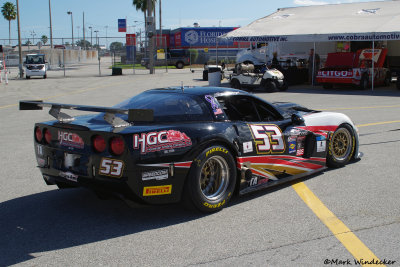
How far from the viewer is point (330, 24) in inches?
902

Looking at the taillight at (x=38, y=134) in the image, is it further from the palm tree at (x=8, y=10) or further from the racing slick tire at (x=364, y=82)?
the palm tree at (x=8, y=10)

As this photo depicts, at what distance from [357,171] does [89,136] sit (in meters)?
3.74

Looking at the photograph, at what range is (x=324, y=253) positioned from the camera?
3635mm

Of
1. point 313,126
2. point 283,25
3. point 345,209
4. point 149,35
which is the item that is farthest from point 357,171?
point 149,35

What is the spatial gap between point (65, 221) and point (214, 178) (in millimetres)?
1514

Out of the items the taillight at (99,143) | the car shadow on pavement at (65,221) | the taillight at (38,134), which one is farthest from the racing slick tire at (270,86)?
the taillight at (99,143)

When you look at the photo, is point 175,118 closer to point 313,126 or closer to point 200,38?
point 313,126

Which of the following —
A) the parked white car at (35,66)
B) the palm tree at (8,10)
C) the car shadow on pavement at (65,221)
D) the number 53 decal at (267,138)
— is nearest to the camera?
the car shadow on pavement at (65,221)

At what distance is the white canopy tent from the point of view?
20516 mm

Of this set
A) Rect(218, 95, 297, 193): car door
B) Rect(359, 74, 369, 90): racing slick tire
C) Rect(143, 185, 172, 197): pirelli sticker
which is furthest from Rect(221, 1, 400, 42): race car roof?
Rect(143, 185, 172, 197): pirelli sticker

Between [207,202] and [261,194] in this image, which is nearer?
[207,202]

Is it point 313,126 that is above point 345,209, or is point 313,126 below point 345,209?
above

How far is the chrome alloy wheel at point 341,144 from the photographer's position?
6324mm

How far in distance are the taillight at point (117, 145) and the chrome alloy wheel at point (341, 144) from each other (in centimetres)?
330
